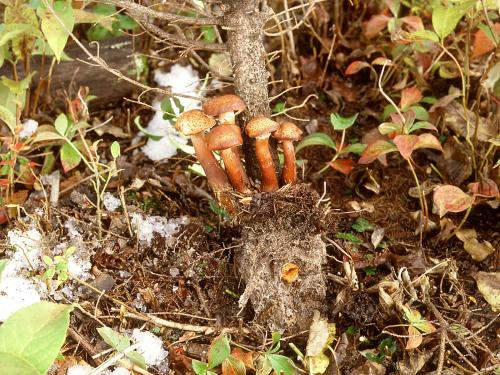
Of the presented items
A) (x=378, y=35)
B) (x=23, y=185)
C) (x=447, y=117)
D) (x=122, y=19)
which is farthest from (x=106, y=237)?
(x=378, y=35)

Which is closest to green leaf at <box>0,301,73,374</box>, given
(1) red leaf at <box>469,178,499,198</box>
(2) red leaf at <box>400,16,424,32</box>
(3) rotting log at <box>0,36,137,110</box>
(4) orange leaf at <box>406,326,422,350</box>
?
(4) orange leaf at <box>406,326,422,350</box>

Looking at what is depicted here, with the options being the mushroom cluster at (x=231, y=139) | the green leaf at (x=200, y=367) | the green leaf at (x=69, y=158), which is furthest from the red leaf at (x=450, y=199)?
the green leaf at (x=69, y=158)

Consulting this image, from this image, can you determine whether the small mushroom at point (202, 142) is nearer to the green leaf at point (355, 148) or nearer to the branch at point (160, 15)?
the branch at point (160, 15)

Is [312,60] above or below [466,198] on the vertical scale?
above

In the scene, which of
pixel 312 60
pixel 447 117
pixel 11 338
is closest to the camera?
pixel 11 338

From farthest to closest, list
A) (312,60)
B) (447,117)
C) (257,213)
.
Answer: (312,60)
(447,117)
(257,213)

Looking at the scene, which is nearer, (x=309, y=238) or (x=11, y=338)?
(x=11, y=338)

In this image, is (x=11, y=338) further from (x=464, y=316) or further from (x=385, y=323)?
(x=464, y=316)
